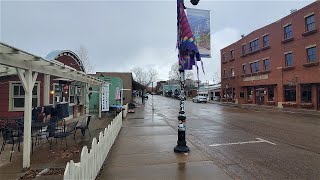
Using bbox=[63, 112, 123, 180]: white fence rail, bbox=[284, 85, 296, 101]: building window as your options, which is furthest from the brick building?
bbox=[63, 112, 123, 180]: white fence rail

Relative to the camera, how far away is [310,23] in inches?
1080

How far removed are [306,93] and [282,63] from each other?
5.11 metres

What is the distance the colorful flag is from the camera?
774 cm

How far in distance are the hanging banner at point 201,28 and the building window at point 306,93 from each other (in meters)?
24.4

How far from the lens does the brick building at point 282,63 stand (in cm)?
2703

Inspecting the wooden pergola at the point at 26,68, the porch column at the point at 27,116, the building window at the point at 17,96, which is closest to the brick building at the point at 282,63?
the building window at the point at 17,96

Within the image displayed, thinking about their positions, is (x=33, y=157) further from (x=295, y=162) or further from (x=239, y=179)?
(x=295, y=162)

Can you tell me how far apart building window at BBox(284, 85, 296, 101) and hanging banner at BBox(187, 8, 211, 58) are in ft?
85.1

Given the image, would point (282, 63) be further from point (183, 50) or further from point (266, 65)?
point (183, 50)

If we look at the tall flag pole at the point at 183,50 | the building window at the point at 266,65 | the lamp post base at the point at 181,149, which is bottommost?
the lamp post base at the point at 181,149

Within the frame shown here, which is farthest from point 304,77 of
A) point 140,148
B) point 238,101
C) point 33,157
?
point 33,157

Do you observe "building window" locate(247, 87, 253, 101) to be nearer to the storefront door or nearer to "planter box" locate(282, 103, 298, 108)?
the storefront door

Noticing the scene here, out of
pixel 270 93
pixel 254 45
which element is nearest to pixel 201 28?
pixel 270 93

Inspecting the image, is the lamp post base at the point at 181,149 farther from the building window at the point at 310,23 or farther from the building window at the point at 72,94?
the building window at the point at 310,23
